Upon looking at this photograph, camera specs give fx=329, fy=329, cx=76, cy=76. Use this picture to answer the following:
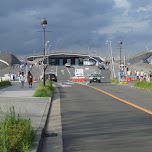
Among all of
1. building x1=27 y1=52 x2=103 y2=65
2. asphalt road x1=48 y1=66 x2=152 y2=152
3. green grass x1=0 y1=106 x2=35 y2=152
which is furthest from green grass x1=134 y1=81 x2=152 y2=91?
building x1=27 y1=52 x2=103 y2=65

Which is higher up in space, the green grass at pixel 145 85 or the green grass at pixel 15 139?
the green grass at pixel 145 85

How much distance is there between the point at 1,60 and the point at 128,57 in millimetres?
60825

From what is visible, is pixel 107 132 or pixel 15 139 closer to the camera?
pixel 15 139

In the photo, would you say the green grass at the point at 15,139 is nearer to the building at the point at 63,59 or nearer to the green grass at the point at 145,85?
the green grass at the point at 145,85

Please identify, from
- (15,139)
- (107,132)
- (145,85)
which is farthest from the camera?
(145,85)

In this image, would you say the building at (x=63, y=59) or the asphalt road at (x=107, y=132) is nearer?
the asphalt road at (x=107, y=132)

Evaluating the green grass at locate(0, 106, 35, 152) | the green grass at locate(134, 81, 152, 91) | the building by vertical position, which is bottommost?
the green grass at locate(0, 106, 35, 152)

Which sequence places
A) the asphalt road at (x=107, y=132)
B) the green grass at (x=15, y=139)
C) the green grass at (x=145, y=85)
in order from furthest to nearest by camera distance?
1. the green grass at (x=145, y=85)
2. the asphalt road at (x=107, y=132)
3. the green grass at (x=15, y=139)

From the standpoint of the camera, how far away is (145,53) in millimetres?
154750

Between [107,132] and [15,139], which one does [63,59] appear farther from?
[15,139]

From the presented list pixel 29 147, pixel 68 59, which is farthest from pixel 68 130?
pixel 68 59

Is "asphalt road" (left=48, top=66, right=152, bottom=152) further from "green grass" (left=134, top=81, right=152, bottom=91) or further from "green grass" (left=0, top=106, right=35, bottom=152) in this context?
"green grass" (left=134, top=81, right=152, bottom=91)

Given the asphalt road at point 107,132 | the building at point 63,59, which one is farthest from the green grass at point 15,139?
the building at point 63,59

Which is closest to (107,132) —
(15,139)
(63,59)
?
(15,139)
